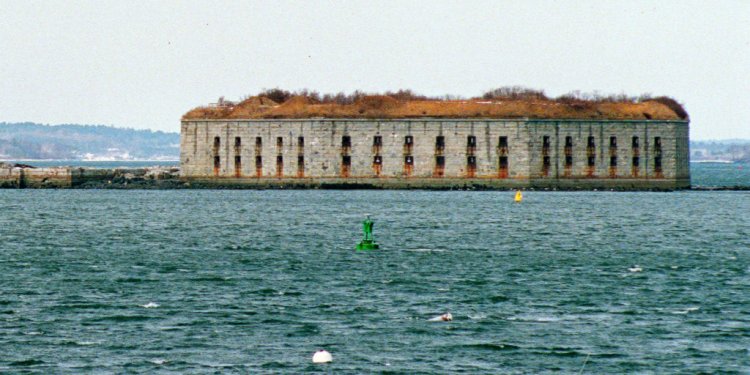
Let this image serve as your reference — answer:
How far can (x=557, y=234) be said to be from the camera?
60250mm

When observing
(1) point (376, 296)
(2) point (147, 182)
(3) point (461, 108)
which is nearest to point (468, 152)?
(3) point (461, 108)

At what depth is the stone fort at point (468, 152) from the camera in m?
114

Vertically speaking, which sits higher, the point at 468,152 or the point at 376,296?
the point at 468,152

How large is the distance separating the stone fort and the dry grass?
1.30 metres

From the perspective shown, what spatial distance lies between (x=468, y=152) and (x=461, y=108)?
→ 5.04m

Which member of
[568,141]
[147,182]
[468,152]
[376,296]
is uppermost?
[568,141]

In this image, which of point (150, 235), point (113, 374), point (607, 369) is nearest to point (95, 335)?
point (113, 374)

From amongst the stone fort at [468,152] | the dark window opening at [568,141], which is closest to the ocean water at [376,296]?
the stone fort at [468,152]

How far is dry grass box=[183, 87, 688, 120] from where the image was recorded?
381 feet

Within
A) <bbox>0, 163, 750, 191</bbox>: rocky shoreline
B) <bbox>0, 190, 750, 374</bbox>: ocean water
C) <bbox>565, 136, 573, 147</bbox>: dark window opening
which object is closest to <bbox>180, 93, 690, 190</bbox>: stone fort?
<bbox>565, 136, 573, 147</bbox>: dark window opening

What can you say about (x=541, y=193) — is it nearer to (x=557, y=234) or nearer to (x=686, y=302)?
(x=557, y=234)

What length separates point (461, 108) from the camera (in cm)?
11719

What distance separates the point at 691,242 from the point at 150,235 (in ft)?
76.1

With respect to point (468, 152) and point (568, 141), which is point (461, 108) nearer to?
point (468, 152)
